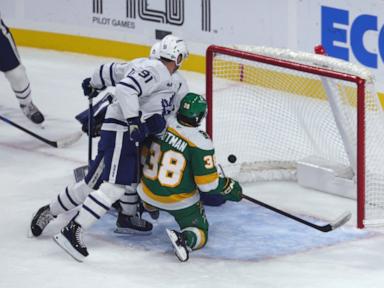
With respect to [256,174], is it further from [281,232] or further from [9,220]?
[9,220]

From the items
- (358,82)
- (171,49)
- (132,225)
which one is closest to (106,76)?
(171,49)

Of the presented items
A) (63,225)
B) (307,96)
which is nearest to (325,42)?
(307,96)

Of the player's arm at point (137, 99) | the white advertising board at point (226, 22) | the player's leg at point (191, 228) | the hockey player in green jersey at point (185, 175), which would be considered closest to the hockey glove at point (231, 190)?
the hockey player in green jersey at point (185, 175)

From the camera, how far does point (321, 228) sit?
584cm

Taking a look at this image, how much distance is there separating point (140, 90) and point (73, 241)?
676mm

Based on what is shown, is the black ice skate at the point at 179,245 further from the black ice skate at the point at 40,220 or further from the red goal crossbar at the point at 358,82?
the red goal crossbar at the point at 358,82

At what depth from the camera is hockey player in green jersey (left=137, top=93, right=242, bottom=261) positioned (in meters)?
5.54

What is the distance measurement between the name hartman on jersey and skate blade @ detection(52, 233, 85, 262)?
58 centimetres

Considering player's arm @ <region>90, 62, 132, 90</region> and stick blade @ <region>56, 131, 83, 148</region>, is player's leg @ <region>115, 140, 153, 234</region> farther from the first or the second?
stick blade @ <region>56, 131, 83, 148</region>

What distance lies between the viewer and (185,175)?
5.61m

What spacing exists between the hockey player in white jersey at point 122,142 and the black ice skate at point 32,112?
1886 mm

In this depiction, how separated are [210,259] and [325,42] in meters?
2.68

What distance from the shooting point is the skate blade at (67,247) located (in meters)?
5.52

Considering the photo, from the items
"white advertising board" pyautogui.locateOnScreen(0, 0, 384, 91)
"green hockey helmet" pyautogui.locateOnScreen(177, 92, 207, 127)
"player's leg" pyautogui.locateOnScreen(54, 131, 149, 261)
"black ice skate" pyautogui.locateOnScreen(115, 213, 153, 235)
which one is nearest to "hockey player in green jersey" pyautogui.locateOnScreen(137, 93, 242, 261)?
"green hockey helmet" pyautogui.locateOnScreen(177, 92, 207, 127)
